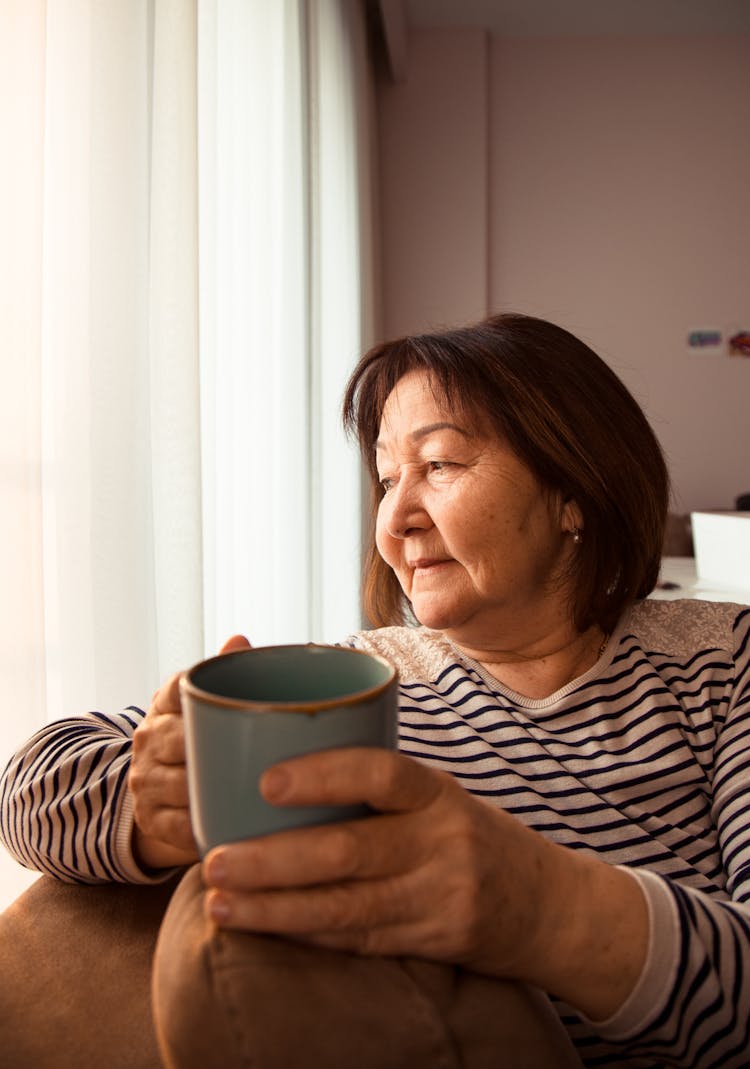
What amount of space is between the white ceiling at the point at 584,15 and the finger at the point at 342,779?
4227mm

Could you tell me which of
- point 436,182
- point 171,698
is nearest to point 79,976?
point 171,698

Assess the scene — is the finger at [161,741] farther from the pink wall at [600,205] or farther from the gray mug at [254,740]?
the pink wall at [600,205]

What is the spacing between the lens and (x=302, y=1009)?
390mm

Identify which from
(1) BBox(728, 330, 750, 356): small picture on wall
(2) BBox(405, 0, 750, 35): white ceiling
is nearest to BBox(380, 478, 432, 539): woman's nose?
(2) BBox(405, 0, 750, 35): white ceiling

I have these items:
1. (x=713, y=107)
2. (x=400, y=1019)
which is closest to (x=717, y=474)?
(x=713, y=107)

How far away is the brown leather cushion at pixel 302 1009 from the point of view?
38cm

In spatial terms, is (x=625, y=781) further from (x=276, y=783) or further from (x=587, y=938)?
(x=276, y=783)

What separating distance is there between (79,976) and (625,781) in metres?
0.49

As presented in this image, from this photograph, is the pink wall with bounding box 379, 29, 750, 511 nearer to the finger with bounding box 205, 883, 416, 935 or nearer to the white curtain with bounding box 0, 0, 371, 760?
the white curtain with bounding box 0, 0, 371, 760

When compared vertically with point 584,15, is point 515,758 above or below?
below

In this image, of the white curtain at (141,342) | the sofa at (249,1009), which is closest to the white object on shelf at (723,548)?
the white curtain at (141,342)

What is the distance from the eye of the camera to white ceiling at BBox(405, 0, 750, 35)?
3867 mm

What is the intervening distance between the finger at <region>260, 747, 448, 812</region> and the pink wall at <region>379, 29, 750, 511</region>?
3987 mm

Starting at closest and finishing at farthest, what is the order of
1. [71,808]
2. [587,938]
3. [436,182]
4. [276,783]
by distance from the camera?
1. [276,783]
2. [587,938]
3. [71,808]
4. [436,182]
